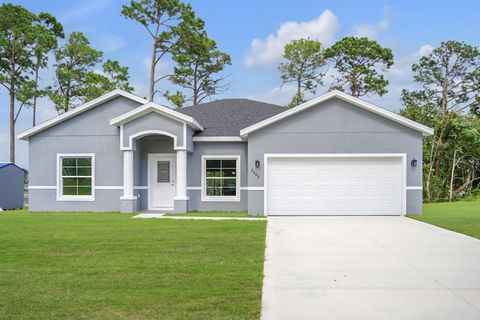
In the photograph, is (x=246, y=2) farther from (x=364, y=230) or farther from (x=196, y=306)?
(x=196, y=306)

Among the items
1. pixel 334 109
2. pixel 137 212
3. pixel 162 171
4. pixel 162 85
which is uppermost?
pixel 162 85

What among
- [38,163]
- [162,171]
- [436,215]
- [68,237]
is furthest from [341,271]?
[38,163]

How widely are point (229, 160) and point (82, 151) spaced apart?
18.7ft

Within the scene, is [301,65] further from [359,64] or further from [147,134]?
[147,134]

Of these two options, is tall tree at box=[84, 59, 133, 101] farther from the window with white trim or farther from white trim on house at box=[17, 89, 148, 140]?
the window with white trim

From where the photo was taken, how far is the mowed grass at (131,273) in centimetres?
533

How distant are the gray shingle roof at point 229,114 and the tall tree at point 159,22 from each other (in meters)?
13.5

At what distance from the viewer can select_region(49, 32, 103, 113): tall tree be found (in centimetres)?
3656

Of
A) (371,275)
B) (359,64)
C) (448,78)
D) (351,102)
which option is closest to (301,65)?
(359,64)

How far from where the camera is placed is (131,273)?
23.2 feet

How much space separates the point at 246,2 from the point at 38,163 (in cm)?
1019

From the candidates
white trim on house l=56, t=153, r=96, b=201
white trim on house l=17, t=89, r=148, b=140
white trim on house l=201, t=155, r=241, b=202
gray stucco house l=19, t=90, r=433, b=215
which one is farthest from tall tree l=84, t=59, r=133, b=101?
white trim on house l=201, t=155, r=241, b=202

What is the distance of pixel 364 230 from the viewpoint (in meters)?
12.8

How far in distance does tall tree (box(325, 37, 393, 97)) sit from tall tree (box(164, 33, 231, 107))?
8907mm
